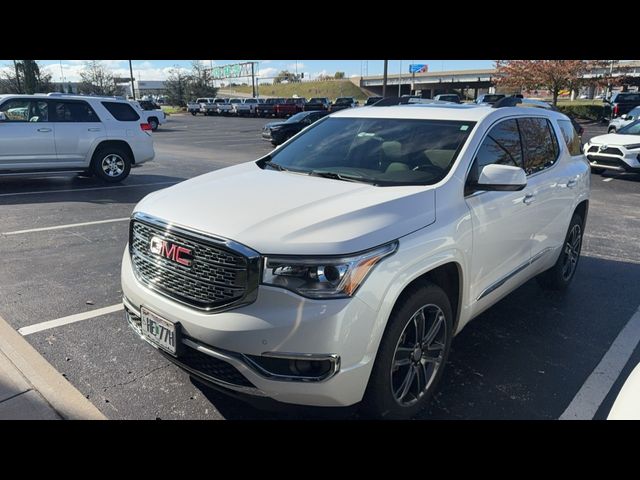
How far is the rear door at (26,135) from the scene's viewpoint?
9664 millimetres

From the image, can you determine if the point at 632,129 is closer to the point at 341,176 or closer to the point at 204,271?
the point at 341,176

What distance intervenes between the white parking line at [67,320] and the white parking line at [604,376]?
363 centimetres

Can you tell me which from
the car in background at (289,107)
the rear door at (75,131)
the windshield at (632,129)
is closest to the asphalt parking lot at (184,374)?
the rear door at (75,131)

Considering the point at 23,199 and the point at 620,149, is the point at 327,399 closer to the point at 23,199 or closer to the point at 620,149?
the point at 23,199

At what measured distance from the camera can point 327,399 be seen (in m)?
2.47

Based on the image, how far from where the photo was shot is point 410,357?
2.95 m

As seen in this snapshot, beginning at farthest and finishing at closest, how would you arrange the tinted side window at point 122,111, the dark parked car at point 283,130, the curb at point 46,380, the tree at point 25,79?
the tree at point 25,79, the dark parked car at point 283,130, the tinted side window at point 122,111, the curb at point 46,380

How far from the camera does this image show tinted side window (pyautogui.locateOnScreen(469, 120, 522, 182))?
3521 mm

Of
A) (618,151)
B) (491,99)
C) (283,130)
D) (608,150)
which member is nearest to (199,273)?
(491,99)

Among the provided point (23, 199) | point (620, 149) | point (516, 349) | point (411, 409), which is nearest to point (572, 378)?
point (516, 349)

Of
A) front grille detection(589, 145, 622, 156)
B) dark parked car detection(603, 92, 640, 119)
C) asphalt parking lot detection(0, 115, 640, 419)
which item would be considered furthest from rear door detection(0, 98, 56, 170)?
dark parked car detection(603, 92, 640, 119)

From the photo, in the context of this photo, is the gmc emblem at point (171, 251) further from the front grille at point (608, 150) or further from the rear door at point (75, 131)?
the front grille at point (608, 150)

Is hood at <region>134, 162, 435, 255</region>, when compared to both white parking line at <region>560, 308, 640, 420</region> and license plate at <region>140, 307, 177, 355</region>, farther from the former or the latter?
white parking line at <region>560, 308, 640, 420</region>
